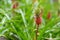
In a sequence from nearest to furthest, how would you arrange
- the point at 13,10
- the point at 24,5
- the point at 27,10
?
the point at 13,10
the point at 27,10
the point at 24,5

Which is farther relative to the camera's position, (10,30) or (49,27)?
(49,27)

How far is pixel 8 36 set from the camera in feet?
5.09

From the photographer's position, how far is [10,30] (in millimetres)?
1581

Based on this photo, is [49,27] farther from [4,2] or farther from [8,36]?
[4,2]

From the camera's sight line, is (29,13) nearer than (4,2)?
Yes

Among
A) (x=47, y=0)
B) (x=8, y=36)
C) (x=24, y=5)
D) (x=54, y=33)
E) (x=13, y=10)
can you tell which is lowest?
(x=8, y=36)

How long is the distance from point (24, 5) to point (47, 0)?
70 centimetres

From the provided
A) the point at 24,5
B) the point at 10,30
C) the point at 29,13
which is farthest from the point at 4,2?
the point at 10,30

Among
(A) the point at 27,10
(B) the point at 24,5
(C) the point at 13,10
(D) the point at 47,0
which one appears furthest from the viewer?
(D) the point at 47,0

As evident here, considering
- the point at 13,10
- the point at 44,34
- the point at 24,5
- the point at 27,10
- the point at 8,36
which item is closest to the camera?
the point at 8,36

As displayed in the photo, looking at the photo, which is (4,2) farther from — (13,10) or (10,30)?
(10,30)

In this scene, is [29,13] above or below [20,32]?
above

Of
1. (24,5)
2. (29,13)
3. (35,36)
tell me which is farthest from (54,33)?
(24,5)

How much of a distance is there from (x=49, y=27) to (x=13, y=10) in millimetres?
436
